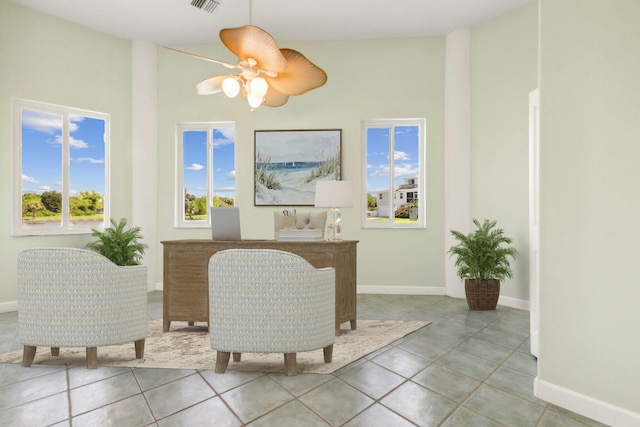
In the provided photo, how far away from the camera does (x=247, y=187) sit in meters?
6.41

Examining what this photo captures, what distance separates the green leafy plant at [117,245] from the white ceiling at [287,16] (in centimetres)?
258

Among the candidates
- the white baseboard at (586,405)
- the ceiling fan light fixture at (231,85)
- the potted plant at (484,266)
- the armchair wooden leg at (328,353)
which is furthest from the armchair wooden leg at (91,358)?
the potted plant at (484,266)

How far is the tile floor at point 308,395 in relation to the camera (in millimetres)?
2193

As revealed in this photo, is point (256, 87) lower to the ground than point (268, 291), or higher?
higher

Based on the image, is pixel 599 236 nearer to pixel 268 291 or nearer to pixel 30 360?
pixel 268 291

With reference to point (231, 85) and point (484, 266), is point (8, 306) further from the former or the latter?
point (484, 266)

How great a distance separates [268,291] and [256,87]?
73.6 inches

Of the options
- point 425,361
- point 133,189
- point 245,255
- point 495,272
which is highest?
point 133,189

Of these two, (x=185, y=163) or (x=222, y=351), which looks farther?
(x=185, y=163)

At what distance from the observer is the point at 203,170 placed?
6.63 m

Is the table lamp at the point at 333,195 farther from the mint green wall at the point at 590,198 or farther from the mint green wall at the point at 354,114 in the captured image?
the mint green wall at the point at 354,114

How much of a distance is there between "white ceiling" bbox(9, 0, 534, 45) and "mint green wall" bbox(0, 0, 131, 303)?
0.19 m

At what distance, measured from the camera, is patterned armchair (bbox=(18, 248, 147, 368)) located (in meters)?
2.83

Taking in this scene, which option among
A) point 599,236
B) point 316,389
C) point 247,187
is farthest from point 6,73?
point 599,236
